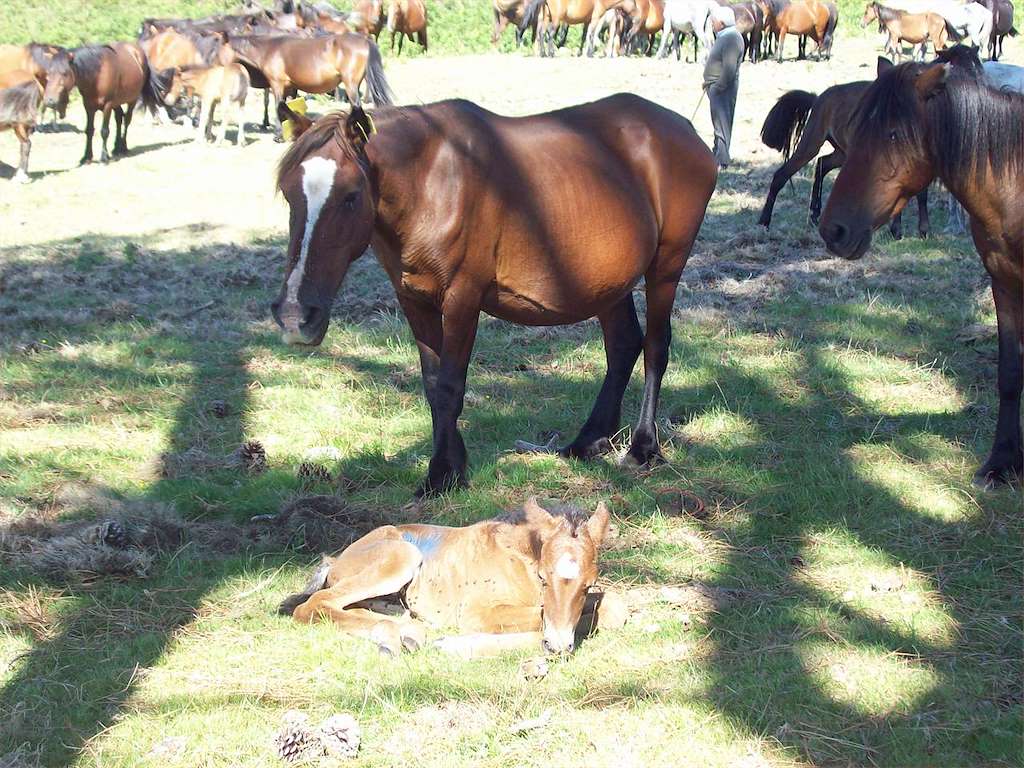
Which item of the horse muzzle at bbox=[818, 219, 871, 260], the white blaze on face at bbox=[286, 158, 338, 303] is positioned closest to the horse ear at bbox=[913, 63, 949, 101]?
the horse muzzle at bbox=[818, 219, 871, 260]

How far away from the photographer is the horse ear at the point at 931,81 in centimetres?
524

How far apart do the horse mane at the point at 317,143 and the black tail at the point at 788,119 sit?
917 cm

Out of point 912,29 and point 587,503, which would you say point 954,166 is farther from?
point 912,29

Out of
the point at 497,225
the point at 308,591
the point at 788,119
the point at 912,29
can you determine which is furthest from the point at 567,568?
the point at 912,29

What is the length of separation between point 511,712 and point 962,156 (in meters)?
3.65

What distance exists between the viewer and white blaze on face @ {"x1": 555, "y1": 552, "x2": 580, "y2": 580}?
3867mm

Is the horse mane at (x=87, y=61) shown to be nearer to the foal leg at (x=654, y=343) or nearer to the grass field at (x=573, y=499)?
the grass field at (x=573, y=499)

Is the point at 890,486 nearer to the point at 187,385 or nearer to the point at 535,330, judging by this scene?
the point at 535,330

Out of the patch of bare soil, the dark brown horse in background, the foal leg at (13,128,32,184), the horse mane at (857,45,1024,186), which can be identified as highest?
the horse mane at (857,45,1024,186)

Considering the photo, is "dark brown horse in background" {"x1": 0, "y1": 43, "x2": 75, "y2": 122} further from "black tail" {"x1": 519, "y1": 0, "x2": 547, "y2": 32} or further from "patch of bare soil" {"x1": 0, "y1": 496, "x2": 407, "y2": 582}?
"black tail" {"x1": 519, "y1": 0, "x2": 547, "y2": 32}

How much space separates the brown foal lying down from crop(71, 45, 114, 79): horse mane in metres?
18.1

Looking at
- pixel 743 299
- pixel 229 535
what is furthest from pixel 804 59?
pixel 229 535

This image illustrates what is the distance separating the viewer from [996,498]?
18.4ft

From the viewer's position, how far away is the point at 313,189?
4.70 m
